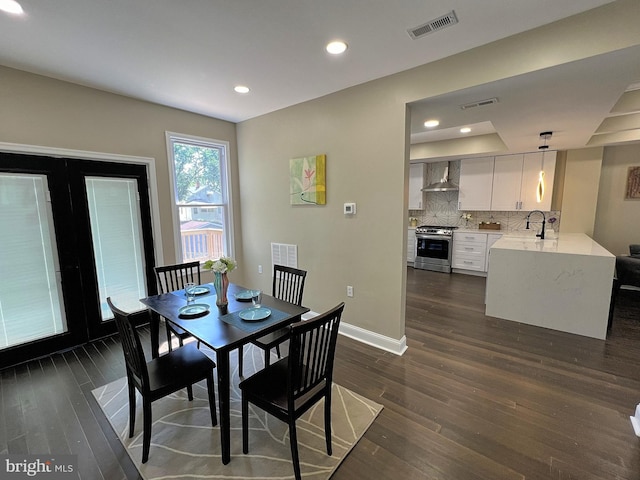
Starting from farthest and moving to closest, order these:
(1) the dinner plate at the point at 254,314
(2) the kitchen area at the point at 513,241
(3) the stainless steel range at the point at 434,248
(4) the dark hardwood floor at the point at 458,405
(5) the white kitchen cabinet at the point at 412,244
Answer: (5) the white kitchen cabinet at the point at 412,244 < (3) the stainless steel range at the point at 434,248 < (2) the kitchen area at the point at 513,241 < (1) the dinner plate at the point at 254,314 < (4) the dark hardwood floor at the point at 458,405

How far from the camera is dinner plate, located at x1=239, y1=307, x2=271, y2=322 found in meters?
2.01

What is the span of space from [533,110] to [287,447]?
12.6 feet

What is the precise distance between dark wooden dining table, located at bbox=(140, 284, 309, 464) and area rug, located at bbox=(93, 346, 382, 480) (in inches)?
6.6

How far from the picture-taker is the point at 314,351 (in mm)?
1614

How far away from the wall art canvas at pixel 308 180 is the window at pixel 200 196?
132 cm

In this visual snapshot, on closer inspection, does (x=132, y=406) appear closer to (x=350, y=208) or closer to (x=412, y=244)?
(x=350, y=208)

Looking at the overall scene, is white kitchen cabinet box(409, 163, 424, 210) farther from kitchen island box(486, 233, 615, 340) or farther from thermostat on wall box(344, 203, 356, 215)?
thermostat on wall box(344, 203, 356, 215)

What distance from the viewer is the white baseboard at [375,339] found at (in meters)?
2.97

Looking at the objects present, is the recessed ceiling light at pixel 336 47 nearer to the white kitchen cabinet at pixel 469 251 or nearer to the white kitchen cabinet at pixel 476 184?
the white kitchen cabinet at pixel 476 184

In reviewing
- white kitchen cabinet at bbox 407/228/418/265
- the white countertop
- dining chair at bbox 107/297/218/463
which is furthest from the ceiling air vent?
white kitchen cabinet at bbox 407/228/418/265

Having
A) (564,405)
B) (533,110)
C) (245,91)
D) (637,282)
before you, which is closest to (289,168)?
(245,91)

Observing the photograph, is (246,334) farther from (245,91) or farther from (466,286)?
(466,286)

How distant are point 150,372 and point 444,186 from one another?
20.3ft

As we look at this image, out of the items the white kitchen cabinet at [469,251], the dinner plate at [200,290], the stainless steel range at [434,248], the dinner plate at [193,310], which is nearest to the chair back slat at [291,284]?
the dinner plate at [200,290]
